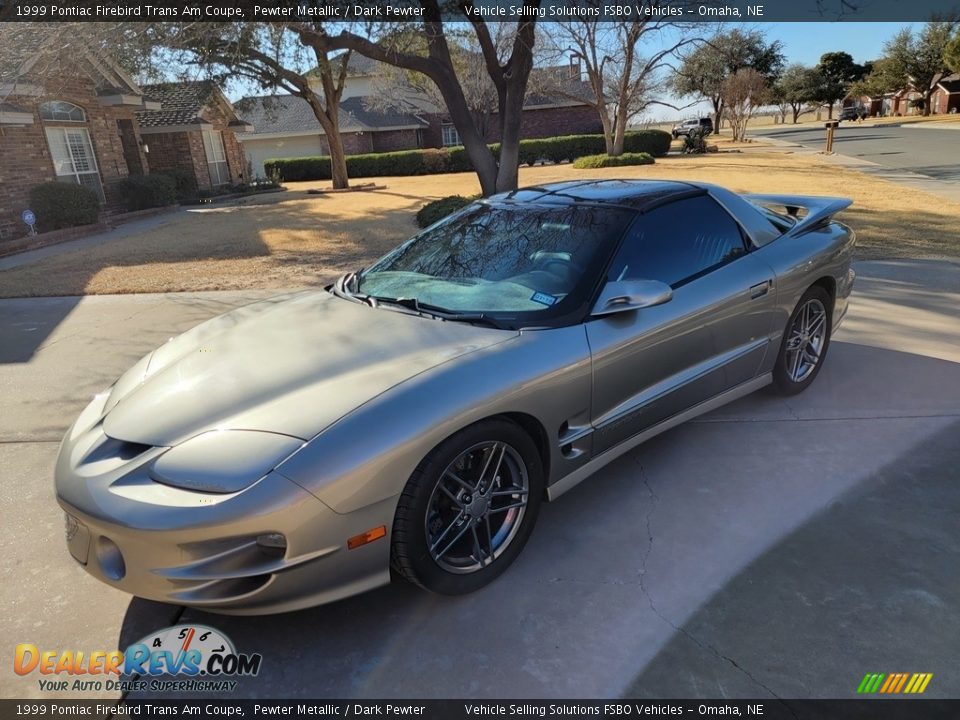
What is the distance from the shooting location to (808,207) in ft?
15.6

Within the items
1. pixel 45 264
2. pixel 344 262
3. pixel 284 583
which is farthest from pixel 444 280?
pixel 45 264

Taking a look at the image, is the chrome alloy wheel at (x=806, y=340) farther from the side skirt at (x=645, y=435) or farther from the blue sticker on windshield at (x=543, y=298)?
the blue sticker on windshield at (x=543, y=298)

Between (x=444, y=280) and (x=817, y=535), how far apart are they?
6.95ft

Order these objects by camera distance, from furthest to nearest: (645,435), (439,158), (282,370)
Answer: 1. (439,158)
2. (645,435)
3. (282,370)

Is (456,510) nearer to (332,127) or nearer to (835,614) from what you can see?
(835,614)

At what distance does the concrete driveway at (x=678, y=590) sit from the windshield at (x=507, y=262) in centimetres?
106

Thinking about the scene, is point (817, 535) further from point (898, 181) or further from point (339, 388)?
point (898, 181)

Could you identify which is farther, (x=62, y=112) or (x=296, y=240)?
(x=62, y=112)

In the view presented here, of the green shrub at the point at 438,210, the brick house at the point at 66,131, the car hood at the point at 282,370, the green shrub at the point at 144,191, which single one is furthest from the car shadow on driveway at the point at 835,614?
the green shrub at the point at 144,191

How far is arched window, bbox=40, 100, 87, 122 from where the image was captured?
18109mm

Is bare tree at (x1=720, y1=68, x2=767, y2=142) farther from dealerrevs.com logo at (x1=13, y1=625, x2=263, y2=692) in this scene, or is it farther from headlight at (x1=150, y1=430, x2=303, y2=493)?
dealerrevs.com logo at (x1=13, y1=625, x2=263, y2=692)

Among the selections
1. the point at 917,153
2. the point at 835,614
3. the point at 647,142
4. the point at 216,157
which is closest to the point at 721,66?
the point at 647,142

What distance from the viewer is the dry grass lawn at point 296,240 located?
8.89m

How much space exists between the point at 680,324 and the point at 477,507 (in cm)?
145
